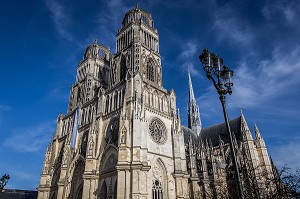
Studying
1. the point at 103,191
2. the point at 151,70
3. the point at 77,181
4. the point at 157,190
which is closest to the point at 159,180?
the point at 157,190

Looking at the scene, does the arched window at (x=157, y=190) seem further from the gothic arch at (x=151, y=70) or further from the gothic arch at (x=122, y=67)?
the gothic arch at (x=122, y=67)

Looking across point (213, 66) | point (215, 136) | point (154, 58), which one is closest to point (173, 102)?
point (154, 58)

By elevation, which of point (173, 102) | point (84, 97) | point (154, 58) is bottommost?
point (173, 102)

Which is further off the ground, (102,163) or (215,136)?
(215,136)

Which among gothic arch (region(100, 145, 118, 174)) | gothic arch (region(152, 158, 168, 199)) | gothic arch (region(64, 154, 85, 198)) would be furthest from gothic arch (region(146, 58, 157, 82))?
gothic arch (region(64, 154, 85, 198))

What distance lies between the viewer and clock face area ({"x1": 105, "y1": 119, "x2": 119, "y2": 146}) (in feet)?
96.0

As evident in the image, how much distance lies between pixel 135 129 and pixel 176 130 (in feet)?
25.1

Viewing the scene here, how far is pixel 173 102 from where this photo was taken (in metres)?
34.7

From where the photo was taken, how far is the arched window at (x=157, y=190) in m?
26.6

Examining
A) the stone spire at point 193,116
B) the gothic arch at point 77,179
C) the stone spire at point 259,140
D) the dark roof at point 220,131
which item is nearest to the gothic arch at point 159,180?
the gothic arch at point 77,179

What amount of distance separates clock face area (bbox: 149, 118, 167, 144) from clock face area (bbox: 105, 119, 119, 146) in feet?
13.9

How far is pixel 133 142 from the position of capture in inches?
1032

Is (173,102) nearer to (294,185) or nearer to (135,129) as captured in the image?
(135,129)

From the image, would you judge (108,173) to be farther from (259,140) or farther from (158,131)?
(259,140)
